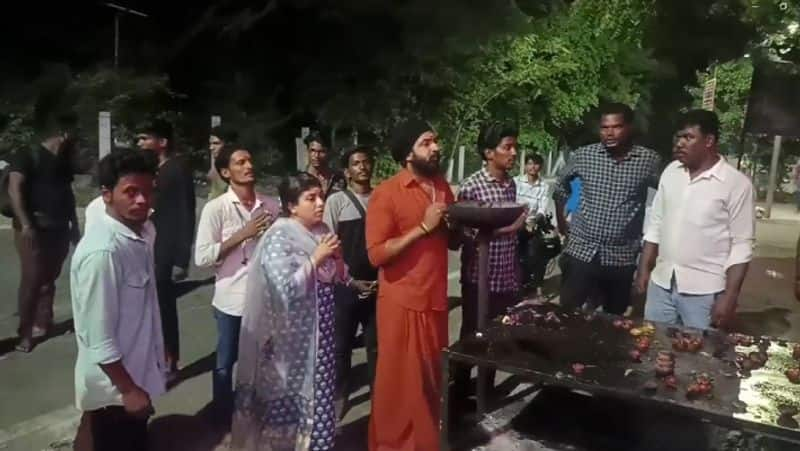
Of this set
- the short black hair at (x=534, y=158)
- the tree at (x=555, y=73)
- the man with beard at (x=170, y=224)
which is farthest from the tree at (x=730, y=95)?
the man with beard at (x=170, y=224)

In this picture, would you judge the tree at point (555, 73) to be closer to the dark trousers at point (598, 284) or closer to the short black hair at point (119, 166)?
the dark trousers at point (598, 284)

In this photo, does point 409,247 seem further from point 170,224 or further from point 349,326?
point 170,224

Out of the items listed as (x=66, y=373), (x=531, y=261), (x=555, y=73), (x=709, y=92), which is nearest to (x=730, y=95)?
(x=709, y=92)

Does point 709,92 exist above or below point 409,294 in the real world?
above

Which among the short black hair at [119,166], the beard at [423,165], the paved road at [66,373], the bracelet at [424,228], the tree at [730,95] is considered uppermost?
the tree at [730,95]

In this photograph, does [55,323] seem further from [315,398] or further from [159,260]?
[315,398]

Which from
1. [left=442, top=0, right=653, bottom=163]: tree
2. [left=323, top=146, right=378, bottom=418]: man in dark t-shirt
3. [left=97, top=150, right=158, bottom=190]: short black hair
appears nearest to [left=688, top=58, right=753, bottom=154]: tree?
[left=442, top=0, right=653, bottom=163]: tree

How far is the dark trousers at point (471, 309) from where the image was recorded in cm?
249

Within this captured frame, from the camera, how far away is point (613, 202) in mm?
2594

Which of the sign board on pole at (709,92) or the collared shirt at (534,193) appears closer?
the sign board on pole at (709,92)

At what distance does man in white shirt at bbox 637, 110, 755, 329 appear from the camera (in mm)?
2184

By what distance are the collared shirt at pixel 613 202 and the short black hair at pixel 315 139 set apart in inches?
43.0

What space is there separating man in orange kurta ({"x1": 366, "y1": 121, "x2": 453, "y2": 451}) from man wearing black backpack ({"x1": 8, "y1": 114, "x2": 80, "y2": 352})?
1.61 metres

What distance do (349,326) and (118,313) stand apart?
1122 mm
